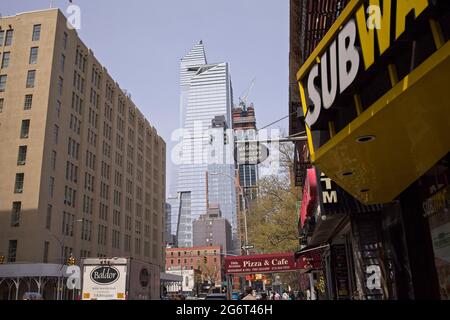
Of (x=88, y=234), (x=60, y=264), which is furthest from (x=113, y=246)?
(x=60, y=264)

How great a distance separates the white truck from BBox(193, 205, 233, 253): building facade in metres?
152

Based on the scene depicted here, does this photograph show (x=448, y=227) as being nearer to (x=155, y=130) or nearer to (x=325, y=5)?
(x=325, y=5)

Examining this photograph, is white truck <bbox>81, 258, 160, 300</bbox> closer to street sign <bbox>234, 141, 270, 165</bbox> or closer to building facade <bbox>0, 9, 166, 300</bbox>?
Answer: street sign <bbox>234, 141, 270, 165</bbox>

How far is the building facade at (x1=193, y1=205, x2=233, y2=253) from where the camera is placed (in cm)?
17962

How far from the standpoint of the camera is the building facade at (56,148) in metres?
56.7

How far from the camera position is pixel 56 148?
202 feet

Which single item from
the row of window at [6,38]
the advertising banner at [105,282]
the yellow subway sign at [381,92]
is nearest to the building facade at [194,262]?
the row of window at [6,38]

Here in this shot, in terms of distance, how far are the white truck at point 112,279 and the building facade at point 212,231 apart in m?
152

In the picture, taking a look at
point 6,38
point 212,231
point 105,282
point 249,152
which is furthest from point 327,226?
point 212,231

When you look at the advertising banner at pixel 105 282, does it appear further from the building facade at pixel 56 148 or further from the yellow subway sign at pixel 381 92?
the building facade at pixel 56 148

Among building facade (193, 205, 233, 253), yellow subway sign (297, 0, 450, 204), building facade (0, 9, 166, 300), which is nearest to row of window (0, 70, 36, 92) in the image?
building facade (0, 9, 166, 300)

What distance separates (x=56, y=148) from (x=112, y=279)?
42.2 metres

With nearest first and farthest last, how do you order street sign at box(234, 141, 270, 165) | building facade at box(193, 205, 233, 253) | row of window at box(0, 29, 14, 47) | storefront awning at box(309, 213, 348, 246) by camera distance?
1. storefront awning at box(309, 213, 348, 246)
2. street sign at box(234, 141, 270, 165)
3. row of window at box(0, 29, 14, 47)
4. building facade at box(193, 205, 233, 253)
